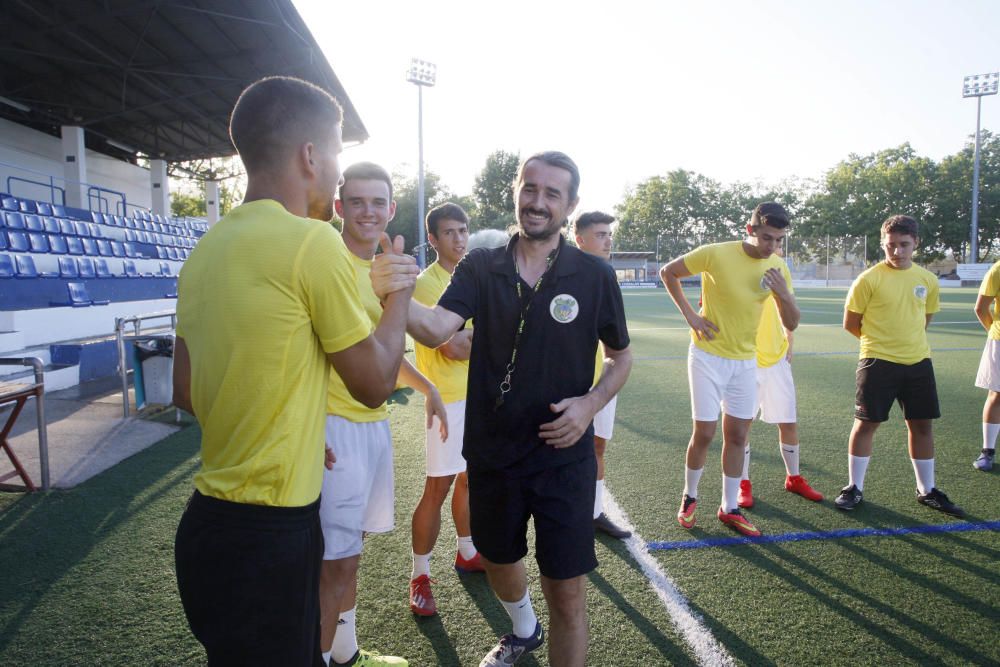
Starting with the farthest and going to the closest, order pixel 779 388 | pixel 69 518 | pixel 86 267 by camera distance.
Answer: pixel 86 267 → pixel 779 388 → pixel 69 518

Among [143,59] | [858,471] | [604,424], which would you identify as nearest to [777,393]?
[858,471]

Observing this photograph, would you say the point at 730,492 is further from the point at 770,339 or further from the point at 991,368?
the point at 991,368

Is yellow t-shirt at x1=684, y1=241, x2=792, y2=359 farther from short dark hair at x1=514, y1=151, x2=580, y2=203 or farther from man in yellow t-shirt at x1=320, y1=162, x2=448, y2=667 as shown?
man in yellow t-shirt at x1=320, y1=162, x2=448, y2=667

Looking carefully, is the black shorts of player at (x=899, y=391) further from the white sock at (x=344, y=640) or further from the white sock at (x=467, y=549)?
the white sock at (x=344, y=640)

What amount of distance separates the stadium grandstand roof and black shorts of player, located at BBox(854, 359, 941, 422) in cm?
1467

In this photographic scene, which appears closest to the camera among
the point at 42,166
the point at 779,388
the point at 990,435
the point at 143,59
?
the point at 779,388

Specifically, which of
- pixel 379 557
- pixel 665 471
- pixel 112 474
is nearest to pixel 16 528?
pixel 112 474

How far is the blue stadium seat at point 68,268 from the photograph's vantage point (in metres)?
10.7

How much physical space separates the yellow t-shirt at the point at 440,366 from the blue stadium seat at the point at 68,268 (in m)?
10.5

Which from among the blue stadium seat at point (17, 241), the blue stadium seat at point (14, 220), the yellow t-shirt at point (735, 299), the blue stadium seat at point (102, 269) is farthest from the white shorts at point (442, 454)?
the blue stadium seat at point (14, 220)

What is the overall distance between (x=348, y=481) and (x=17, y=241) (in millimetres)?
12327

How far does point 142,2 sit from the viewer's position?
12.8 meters

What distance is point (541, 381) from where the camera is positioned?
2.17m

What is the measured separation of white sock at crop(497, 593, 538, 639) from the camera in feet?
8.25
